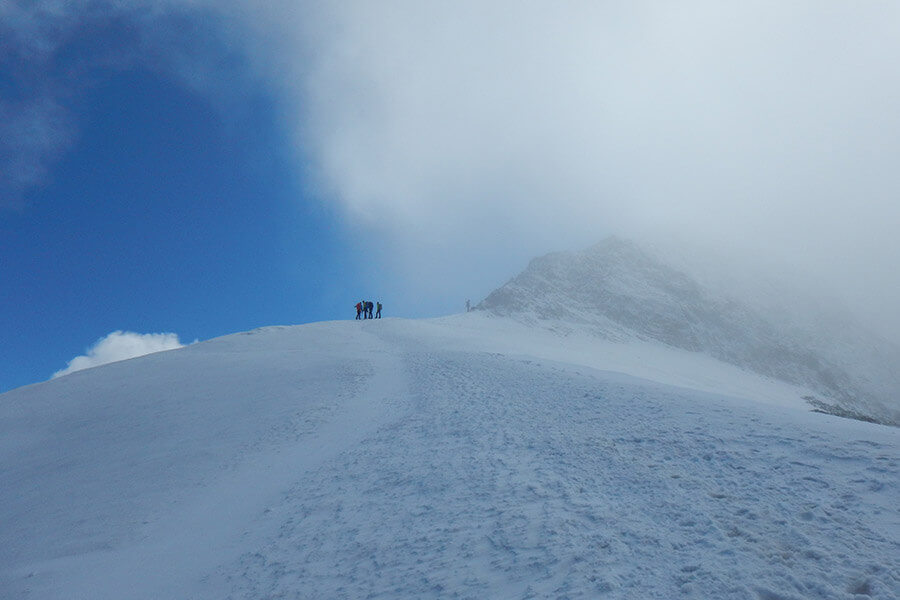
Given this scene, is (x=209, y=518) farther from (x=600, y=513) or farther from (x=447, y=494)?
(x=600, y=513)

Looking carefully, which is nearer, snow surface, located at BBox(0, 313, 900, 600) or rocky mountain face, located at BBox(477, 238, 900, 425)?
snow surface, located at BBox(0, 313, 900, 600)

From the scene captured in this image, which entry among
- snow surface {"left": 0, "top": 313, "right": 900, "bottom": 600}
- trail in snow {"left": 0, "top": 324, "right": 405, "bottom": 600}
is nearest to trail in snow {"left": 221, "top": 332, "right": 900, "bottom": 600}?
snow surface {"left": 0, "top": 313, "right": 900, "bottom": 600}

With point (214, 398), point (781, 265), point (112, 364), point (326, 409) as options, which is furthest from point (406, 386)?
point (781, 265)

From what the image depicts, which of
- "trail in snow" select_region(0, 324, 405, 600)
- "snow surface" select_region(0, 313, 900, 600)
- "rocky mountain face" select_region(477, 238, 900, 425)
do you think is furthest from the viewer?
"rocky mountain face" select_region(477, 238, 900, 425)

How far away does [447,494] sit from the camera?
10.4m

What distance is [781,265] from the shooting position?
9238 cm

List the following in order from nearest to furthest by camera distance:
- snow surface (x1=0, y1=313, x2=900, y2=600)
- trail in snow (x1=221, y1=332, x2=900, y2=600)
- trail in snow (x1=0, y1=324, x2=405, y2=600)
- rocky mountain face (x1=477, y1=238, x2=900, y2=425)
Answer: trail in snow (x1=221, y1=332, x2=900, y2=600), snow surface (x1=0, y1=313, x2=900, y2=600), trail in snow (x1=0, y1=324, x2=405, y2=600), rocky mountain face (x1=477, y1=238, x2=900, y2=425)

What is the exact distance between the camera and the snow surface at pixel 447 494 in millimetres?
7246

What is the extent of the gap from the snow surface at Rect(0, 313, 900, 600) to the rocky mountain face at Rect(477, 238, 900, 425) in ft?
128

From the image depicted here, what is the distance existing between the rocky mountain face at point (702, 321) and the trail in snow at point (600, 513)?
4186 centimetres

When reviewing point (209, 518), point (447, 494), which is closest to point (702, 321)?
point (447, 494)

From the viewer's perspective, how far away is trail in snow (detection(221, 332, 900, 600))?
6836 mm

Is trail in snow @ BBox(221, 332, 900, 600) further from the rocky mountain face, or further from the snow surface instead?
the rocky mountain face

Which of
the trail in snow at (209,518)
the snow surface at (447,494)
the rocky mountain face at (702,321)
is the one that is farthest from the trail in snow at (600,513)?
the rocky mountain face at (702,321)
